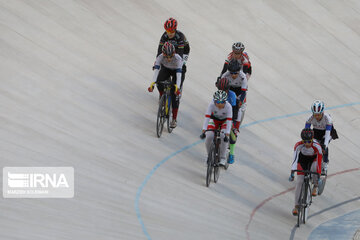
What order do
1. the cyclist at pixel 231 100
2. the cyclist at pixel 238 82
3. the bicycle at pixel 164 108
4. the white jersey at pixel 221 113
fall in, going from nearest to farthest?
the white jersey at pixel 221 113, the cyclist at pixel 231 100, the cyclist at pixel 238 82, the bicycle at pixel 164 108

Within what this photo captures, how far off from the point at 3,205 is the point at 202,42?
24.5 feet

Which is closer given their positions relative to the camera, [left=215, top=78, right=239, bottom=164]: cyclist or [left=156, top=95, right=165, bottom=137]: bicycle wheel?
[left=215, top=78, right=239, bottom=164]: cyclist

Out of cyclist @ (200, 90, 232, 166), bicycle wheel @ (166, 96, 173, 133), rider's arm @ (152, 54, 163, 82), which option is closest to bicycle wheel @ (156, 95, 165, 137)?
bicycle wheel @ (166, 96, 173, 133)

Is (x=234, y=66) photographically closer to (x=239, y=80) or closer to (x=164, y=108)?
(x=239, y=80)

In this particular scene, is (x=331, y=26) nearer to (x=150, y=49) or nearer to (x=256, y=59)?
(x=256, y=59)

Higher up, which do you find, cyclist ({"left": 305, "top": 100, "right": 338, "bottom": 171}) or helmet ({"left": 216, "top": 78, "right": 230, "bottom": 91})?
helmet ({"left": 216, "top": 78, "right": 230, "bottom": 91})

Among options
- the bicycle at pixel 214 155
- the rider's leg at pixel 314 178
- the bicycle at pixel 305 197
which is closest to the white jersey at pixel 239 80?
the bicycle at pixel 214 155

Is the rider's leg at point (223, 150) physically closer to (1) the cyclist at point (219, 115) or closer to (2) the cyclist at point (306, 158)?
(1) the cyclist at point (219, 115)

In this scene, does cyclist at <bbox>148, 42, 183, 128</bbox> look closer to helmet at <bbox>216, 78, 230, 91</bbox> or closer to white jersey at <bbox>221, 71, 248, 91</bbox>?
white jersey at <bbox>221, 71, 248, 91</bbox>

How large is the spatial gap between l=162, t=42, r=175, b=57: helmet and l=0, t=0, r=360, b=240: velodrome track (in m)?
1.43

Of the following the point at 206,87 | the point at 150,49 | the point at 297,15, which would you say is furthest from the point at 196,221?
the point at 297,15

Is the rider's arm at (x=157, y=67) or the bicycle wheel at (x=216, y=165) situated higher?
the rider's arm at (x=157, y=67)

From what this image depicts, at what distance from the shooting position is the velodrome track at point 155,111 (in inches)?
374

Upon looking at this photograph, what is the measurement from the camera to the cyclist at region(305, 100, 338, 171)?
34.2 ft
